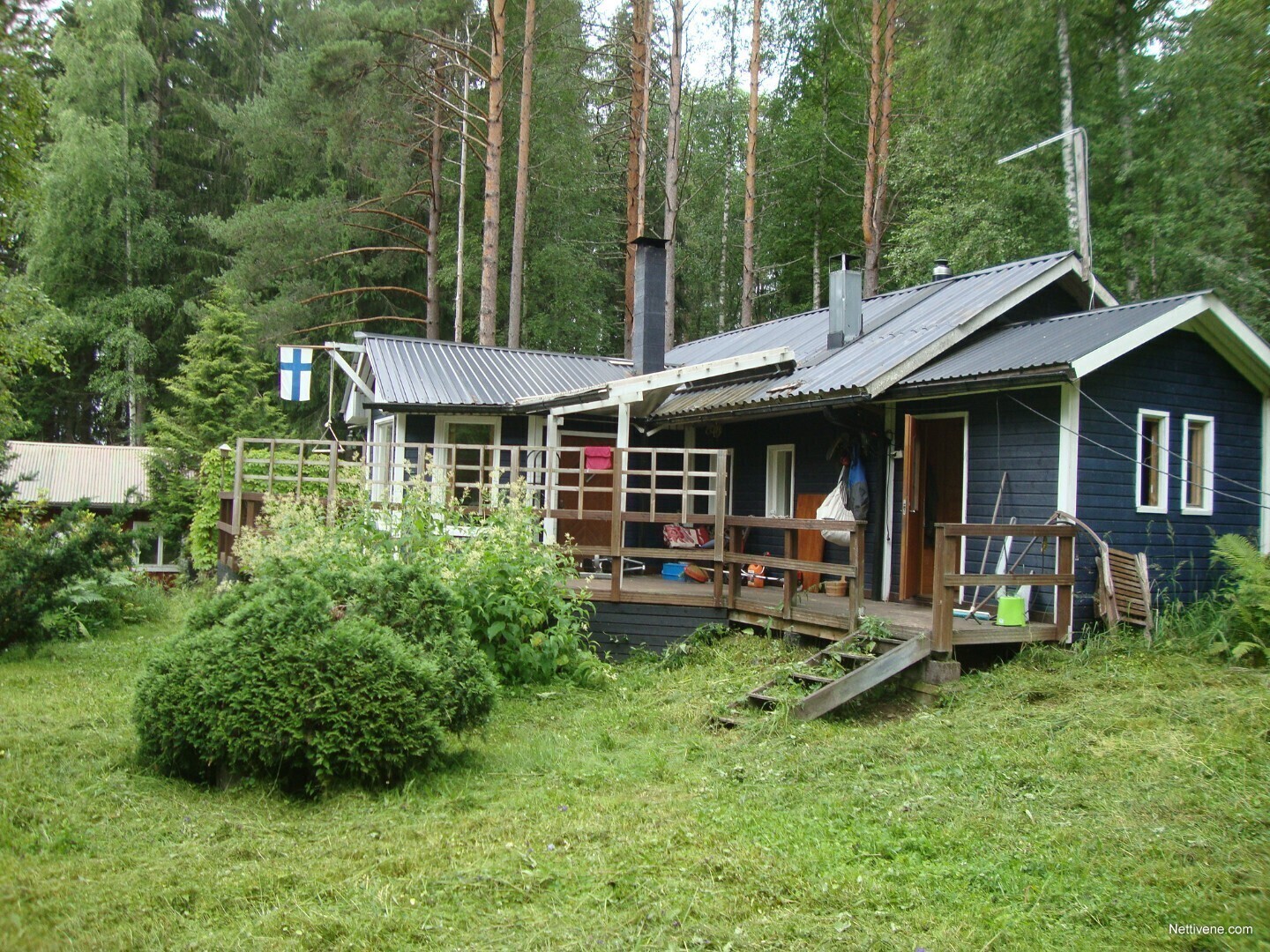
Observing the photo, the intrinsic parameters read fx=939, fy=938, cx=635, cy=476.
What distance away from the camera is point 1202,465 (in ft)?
33.4

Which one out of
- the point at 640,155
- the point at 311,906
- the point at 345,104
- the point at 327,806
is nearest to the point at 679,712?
the point at 327,806

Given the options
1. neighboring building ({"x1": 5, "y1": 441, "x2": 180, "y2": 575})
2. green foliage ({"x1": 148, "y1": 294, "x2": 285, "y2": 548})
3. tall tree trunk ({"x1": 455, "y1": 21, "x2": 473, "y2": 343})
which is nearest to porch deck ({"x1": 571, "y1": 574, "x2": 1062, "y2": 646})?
tall tree trunk ({"x1": 455, "y1": 21, "x2": 473, "y2": 343})

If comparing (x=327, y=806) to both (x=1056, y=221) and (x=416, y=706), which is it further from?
(x=1056, y=221)

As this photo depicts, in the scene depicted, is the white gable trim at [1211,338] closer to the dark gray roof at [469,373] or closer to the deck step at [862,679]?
the deck step at [862,679]

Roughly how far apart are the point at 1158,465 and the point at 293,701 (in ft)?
28.6

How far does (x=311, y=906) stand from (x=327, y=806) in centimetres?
142

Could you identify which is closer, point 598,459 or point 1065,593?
point 1065,593

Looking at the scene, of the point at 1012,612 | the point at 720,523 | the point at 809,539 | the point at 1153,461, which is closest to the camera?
the point at 1012,612

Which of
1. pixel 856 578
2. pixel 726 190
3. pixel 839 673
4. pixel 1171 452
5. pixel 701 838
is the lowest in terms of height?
pixel 701 838

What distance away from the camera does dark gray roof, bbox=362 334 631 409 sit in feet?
45.0

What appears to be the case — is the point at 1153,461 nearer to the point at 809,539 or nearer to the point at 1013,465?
the point at 1013,465

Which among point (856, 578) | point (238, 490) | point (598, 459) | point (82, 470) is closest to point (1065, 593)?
point (856, 578)

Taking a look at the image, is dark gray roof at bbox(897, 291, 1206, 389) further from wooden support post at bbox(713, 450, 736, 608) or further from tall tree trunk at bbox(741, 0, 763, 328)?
tall tree trunk at bbox(741, 0, 763, 328)

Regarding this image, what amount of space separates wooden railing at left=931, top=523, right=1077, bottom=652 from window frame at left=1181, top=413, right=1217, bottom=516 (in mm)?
1939
